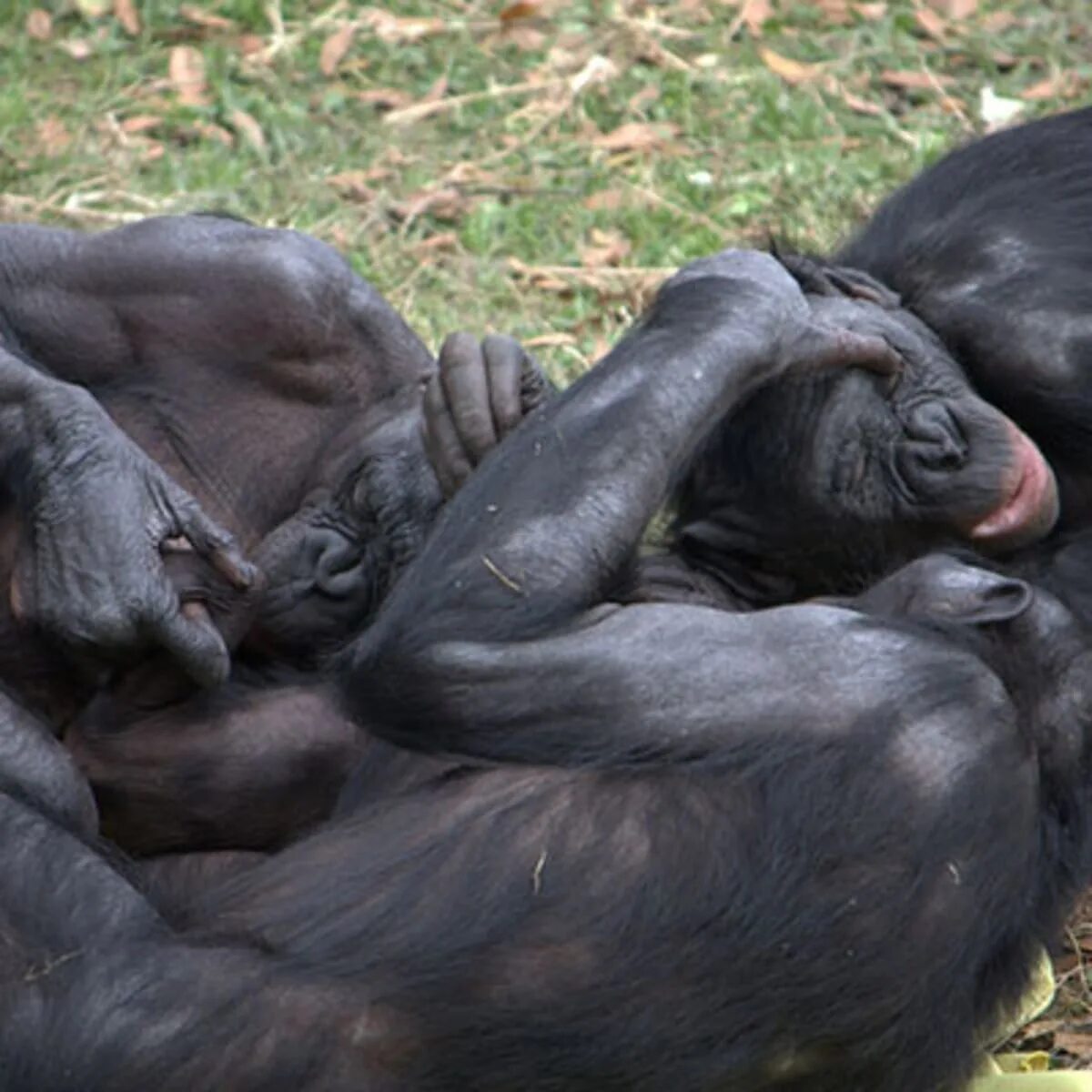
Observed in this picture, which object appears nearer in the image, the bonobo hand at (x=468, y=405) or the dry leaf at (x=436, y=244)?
the bonobo hand at (x=468, y=405)

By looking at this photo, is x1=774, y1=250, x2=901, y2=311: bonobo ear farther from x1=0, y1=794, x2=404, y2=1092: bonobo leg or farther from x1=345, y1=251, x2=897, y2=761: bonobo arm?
x1=0, y1=794, x2=404, y2=1092: bonobo leg

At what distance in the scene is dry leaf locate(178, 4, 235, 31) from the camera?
821 centimetres

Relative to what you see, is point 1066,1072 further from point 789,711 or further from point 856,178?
point 856,178

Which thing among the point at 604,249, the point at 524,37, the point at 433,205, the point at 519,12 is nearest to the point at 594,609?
the point at 604,249

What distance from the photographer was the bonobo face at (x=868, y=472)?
3.99 meters

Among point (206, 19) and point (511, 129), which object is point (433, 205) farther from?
point (206, 19)

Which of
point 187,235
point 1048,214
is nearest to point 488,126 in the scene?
point 187,235

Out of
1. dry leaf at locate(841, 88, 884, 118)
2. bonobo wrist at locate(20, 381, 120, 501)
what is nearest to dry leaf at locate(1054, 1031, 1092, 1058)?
bonobo wrist at locate(20, 381, 120, 501)

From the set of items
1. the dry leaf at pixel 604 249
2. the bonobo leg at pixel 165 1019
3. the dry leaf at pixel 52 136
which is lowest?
the dry leaf at pixel 604 249

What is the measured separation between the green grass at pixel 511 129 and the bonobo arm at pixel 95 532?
2532mm

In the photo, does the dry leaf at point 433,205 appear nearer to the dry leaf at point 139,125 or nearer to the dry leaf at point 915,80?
the dry leaf at point 139,125

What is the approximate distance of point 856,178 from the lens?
7.39m

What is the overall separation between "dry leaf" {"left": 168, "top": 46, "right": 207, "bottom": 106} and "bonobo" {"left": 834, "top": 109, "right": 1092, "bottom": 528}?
12.8 ft

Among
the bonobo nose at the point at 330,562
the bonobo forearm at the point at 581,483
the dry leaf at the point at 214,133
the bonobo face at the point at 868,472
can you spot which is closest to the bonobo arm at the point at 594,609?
the bonobo forearm at the point at 581,483
